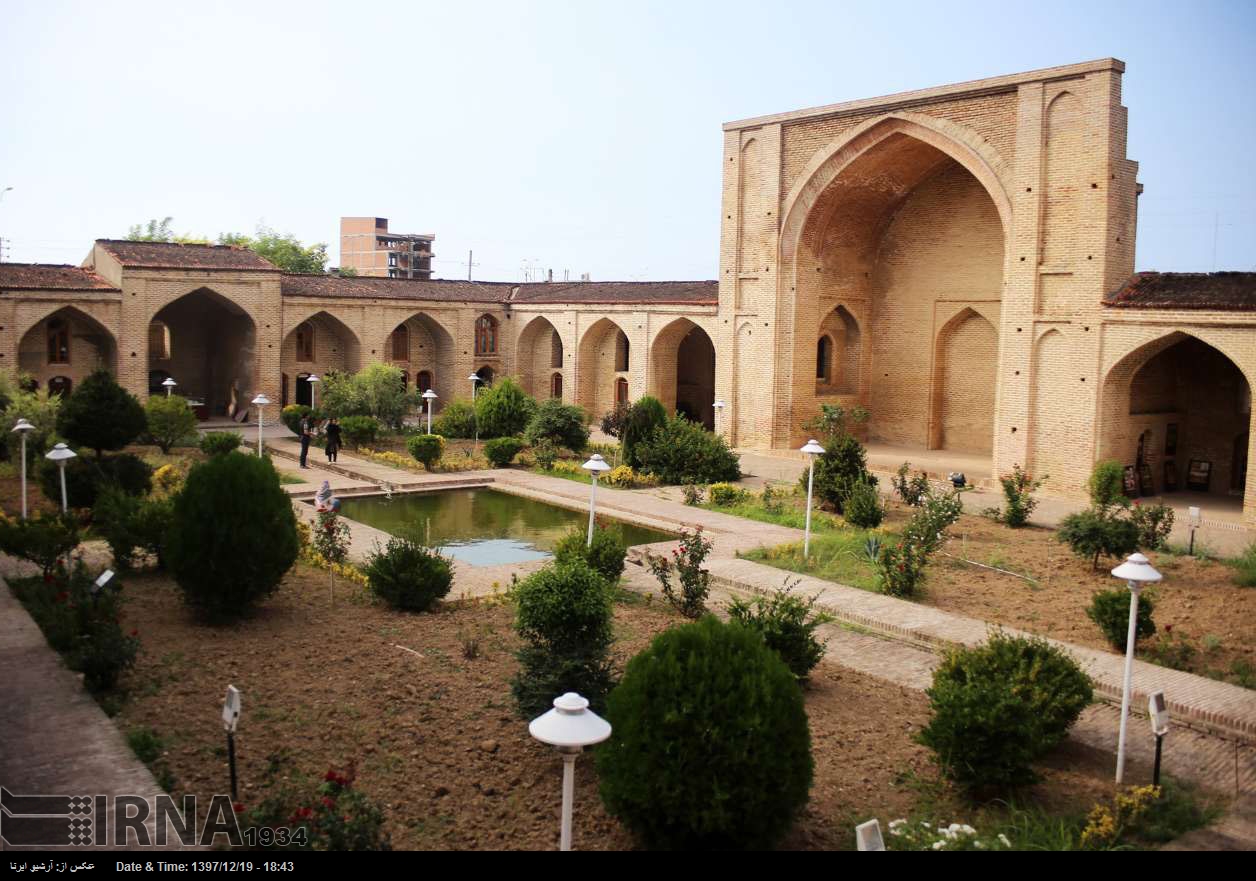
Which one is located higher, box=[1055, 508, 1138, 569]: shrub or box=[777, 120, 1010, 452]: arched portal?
box=[777, 120, 1010, 452]: arched portal

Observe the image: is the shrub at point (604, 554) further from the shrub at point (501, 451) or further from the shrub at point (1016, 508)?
the shrub at point (501, 451)

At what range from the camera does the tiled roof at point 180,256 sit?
830 inches

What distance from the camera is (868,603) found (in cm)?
920

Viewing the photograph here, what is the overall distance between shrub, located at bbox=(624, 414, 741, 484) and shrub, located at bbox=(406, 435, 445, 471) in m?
3.12

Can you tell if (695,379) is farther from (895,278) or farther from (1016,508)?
(1016,508)

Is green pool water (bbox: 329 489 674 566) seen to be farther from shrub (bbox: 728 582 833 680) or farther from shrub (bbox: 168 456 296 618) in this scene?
shrub (bbox: 728 582 833 680)

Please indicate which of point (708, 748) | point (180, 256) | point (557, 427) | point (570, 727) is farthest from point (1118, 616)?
point (180, 256)

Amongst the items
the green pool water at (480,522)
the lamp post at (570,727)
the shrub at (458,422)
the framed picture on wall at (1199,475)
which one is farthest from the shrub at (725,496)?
the lamp post at (570,727)

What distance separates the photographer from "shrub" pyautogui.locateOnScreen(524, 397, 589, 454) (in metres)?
18.2

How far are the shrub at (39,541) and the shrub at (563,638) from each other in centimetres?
444

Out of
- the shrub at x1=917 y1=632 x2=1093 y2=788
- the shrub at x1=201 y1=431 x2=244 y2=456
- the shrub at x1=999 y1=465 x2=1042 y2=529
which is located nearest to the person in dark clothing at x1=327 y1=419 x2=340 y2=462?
the shrub at x1=201 y1=431 x2=244 y2=456

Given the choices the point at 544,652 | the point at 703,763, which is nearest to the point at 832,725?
the point at 544,652

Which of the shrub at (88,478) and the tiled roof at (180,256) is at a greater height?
the tiled roof at (180,256)

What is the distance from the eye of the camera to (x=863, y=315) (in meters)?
19.8
